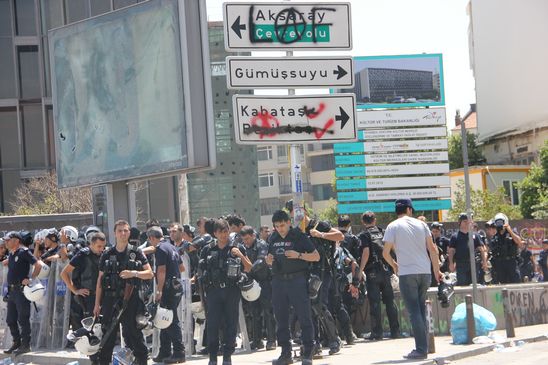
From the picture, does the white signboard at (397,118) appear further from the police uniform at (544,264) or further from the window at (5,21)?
the window at (5,21)

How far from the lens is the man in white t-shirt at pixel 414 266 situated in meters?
12.3

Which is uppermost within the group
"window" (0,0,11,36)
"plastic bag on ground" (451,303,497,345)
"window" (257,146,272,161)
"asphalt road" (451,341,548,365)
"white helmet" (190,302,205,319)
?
"window" (0,0,11,36)

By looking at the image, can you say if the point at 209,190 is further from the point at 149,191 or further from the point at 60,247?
the point at 60,247

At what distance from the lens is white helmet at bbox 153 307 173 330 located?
12.9m

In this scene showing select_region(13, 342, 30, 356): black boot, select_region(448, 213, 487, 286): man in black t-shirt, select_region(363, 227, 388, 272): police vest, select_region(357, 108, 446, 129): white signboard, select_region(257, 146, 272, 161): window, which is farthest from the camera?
select_region(257, 146, 272, 161): window

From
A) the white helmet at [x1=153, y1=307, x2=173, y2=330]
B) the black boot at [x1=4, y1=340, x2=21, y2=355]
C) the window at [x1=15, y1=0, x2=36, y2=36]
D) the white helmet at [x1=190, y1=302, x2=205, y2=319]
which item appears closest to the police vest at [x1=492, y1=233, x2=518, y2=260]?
the white helmet at [x1=190, y1=302, x2=205, y2=319]

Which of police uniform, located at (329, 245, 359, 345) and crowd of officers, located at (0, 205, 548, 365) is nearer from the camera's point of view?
crowd of officers, located at (0, 205, 548, 365)

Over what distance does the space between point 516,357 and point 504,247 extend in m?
6.43

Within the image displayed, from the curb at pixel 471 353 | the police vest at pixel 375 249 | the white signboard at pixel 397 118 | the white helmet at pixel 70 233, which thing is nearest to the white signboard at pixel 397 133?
the white signboard at pixel 397 118

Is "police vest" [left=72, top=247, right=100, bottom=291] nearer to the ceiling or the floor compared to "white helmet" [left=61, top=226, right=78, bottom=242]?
nearer to the floor

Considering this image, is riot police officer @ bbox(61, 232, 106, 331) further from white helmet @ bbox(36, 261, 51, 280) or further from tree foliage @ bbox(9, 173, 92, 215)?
tree foliage @ bbox(9, 173, 92, 215)

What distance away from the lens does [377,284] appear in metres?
16.0

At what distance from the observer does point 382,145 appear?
41.4m

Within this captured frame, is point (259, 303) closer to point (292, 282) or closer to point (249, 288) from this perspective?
point (249, 288)
